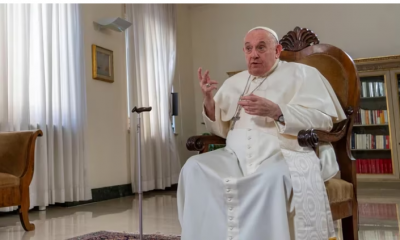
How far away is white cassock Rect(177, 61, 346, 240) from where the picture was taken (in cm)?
155

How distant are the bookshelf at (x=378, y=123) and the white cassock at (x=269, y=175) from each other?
4.01m

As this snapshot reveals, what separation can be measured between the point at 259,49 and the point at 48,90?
3.00 meters

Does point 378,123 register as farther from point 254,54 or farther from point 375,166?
point 254,54

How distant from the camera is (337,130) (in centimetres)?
195

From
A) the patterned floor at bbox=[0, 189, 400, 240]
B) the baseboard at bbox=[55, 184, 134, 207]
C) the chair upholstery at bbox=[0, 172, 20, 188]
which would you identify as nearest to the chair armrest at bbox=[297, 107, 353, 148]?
the patterned floor at bbox=[0, 189, 400, 240]

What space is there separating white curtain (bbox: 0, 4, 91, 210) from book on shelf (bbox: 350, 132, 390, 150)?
390cm

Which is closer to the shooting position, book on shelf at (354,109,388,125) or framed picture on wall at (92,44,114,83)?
framed picture on wall at (92,44,114,83)

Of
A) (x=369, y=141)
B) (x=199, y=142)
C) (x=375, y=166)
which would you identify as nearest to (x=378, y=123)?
(x=369, y=141)

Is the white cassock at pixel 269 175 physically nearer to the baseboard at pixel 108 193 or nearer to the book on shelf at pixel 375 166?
the baseboard at pixel 108 193

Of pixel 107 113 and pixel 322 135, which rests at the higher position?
pixel 107 113

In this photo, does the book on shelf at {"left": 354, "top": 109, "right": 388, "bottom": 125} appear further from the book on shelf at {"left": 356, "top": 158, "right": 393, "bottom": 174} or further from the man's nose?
the man's nose

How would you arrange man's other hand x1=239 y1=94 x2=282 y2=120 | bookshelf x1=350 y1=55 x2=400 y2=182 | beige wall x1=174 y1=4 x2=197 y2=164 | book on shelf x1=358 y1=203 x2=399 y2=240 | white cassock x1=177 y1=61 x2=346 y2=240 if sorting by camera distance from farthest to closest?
beige wall x1=174 y1=4 x2=197 y2=164, bookshelf x1=350 y1=55 x2=400 y2=182, book on shelf x1=358 y1=203 x2=399 y2=240, man's other hand x1=239 y1=94 x2=282 y2=120, white cassock x1=177 y1=61 x2=346 y2=240

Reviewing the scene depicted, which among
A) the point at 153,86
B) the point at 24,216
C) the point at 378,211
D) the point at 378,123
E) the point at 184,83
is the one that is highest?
the point at 184,83

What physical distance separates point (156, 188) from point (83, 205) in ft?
4.86
